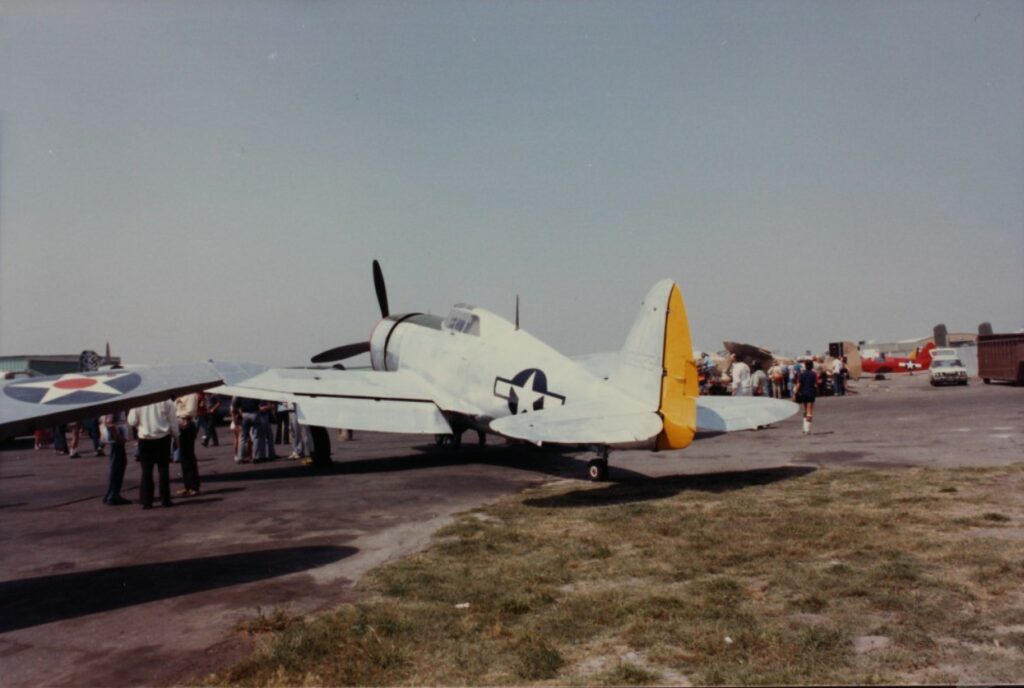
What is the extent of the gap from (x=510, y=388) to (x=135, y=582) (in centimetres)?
739

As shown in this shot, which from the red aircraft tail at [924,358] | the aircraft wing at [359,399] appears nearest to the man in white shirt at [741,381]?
the aircraft wing at [359,399]

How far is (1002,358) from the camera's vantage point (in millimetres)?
33562

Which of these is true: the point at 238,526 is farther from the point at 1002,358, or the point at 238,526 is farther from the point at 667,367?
the point at 1002,358

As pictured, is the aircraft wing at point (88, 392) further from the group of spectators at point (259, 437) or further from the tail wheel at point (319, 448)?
the group of spectators at point (259, 437)

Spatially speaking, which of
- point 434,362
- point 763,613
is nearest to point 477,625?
point 763,613

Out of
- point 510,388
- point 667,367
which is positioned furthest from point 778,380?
point 667,367

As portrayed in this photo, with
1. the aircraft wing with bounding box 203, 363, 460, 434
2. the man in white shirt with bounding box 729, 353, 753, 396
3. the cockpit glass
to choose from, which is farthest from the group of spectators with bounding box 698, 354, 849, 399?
Result: the aircraft wing with bounding box 203, 363, 460, 434

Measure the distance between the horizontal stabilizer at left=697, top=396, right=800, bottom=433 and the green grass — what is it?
2870 millimetres

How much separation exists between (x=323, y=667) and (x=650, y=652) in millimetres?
2017

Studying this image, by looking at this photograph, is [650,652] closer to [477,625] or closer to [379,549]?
[477,625]

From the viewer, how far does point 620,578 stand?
6004 mm

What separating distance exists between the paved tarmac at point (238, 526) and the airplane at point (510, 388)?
45.1 inches

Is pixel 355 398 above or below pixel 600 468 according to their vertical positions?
above

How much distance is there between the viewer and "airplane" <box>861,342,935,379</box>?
175 feet
